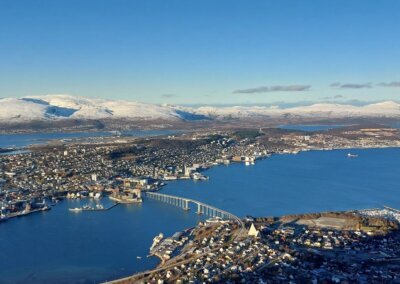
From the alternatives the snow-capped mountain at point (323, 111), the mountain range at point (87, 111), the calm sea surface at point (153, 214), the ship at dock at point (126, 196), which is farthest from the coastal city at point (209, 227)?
the snow-capped mountain at point (323, 111)

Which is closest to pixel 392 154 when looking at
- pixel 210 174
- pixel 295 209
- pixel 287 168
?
pixel 287 168

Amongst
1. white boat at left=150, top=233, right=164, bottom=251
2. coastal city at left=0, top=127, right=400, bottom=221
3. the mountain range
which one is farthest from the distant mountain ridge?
white boat at left=150, top=233, right=164, bottom=251

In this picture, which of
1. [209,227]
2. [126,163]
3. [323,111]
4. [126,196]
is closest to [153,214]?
[126,196]

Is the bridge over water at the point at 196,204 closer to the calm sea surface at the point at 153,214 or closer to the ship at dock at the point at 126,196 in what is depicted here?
the calm sea surface at the point at 153,214

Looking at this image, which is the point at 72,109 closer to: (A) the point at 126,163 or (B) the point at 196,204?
(A) the point at 126,163

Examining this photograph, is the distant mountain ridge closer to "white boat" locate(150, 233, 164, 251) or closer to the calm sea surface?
the calm sea surface
